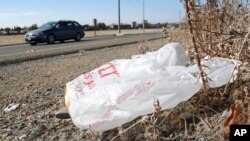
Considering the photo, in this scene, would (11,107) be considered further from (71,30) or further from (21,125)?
(71,30)

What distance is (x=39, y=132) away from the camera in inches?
162

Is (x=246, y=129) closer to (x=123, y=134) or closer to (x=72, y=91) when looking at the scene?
(x=123, y=134)

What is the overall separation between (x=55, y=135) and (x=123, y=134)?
762 millimetres

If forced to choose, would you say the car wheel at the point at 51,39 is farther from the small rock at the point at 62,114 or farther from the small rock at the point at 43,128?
the small rock at the point at 43,128

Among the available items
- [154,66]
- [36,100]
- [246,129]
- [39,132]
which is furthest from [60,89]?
[246,129]

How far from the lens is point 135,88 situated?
3.51 metres

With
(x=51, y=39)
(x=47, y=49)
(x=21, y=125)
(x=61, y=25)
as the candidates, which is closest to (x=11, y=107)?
(x=21, y=125)

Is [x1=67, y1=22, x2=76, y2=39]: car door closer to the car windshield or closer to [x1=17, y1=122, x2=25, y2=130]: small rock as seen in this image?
the car windshield

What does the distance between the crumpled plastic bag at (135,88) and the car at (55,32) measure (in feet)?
75.5

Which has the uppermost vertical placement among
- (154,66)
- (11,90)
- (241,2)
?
(241,2)

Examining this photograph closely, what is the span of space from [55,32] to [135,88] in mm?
24202

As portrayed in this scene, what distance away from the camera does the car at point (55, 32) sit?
26.4 meters

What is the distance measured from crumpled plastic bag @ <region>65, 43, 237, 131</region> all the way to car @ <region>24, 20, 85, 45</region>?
2300 centimetres

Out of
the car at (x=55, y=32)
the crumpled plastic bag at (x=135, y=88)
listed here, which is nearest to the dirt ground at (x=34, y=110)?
the crumpled plastic bag at (x=135, y=88)
